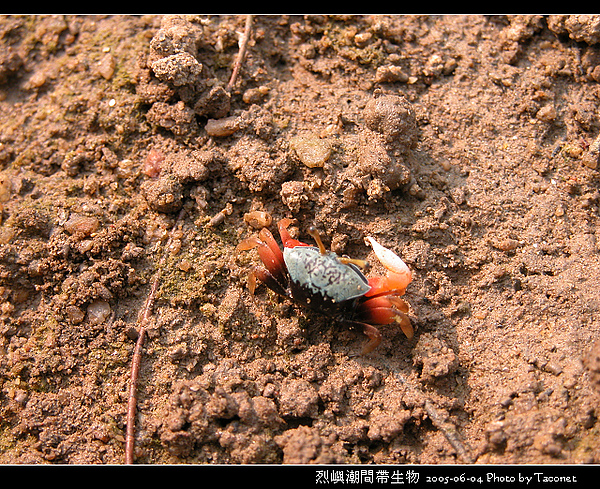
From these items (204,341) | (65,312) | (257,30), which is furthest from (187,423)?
(257,30)

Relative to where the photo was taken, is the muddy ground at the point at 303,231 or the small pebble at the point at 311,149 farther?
the small pebble at the point at 311,149

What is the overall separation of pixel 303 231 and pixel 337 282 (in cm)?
67

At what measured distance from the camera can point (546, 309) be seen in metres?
3.37

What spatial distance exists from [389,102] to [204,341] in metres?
2.33

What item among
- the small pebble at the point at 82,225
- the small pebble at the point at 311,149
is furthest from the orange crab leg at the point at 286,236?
the small pebble at the point at 82,225

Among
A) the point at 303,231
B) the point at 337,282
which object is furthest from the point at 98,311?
the point at 337,282

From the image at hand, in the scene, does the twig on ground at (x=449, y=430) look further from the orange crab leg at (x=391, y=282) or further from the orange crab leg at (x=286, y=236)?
the orange crab leg at (x=286, y=236)

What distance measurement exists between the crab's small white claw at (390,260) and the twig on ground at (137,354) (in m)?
1.58

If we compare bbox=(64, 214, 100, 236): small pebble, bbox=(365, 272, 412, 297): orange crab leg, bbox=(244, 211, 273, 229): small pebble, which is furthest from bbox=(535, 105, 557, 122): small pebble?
bbox=(64, 214, 100, 236): small pebble

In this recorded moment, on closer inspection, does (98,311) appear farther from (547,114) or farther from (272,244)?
(547,114)

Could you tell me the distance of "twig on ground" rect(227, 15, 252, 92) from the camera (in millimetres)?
3990

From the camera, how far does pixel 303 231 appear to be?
3670 millimetres

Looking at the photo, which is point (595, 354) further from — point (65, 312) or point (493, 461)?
point (65, 312)

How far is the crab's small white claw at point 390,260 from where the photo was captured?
10.7 ft
